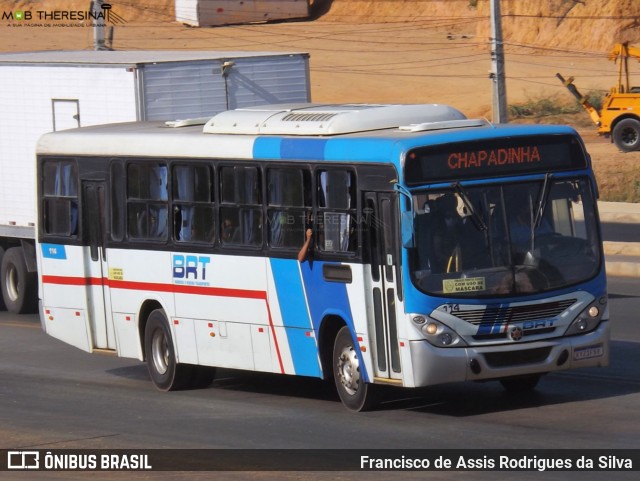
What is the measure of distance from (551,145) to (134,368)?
→ 6.64 metres

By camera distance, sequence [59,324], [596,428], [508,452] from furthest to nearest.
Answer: [59,324] < [596,428] < [508,452]

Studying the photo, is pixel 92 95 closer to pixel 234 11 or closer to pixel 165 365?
pixel 165 365

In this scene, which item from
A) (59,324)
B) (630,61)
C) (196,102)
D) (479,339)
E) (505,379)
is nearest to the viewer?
(479,339)

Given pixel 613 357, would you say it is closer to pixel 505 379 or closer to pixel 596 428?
pixel 505 379

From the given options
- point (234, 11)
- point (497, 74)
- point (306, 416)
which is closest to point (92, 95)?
point (306, 416)

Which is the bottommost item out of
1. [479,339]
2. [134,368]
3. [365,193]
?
[134,368]

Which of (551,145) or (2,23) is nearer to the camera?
(551,145)

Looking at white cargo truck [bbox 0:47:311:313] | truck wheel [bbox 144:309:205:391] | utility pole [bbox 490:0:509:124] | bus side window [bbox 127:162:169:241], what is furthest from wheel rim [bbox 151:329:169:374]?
utility pole [bbox 490:0:509:124]

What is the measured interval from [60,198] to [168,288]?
7.36ft

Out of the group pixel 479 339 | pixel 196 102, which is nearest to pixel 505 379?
pixel 479 339

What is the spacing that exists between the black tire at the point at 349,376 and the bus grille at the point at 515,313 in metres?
1.18

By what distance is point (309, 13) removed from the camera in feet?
262

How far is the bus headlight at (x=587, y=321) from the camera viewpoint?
40.6 ft

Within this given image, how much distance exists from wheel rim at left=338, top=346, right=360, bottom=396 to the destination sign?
1725 millimetres
